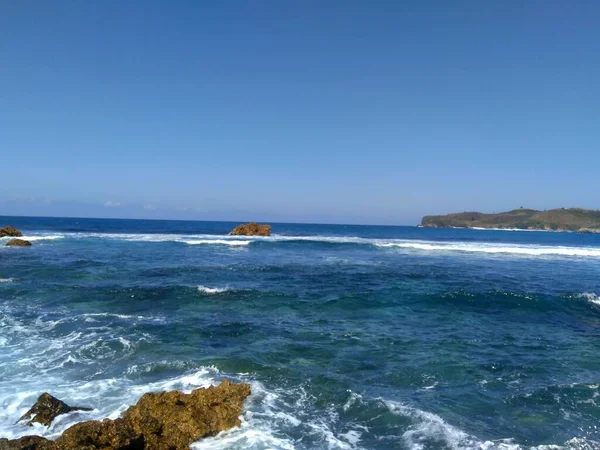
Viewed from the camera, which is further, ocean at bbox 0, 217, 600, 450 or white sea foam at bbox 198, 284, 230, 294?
white sea foam at bbox 198, 284, 230, 294

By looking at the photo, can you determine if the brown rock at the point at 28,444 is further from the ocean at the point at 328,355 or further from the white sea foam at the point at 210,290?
the white sea foam at the point at 210,290

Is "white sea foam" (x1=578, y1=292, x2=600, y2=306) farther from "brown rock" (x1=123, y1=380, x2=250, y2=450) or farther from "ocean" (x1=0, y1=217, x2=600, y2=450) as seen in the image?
"brown rock" (x1=123, y1=380, x2=250, y2=450)

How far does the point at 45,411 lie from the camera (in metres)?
8.86

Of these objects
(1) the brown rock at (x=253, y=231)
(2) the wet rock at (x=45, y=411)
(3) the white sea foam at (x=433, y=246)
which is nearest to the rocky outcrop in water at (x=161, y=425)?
(2) the wet rock at (x=45, y=411)

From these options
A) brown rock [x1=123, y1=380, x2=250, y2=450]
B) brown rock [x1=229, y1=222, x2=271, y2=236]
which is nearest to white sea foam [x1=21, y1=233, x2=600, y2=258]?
brown rock [x1=229, y1=222, x2=271, y2=236]

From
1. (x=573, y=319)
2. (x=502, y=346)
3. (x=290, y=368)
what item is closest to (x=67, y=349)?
(x=290, y=368)

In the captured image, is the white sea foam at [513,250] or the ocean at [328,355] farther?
the white sea foam at [513,250]

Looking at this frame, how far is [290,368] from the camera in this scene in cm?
1227

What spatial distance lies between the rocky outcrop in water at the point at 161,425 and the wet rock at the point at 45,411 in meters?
1.83

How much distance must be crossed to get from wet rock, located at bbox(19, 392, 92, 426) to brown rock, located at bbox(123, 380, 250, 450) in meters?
1.80

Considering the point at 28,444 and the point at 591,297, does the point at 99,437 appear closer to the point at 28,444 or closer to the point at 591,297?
the point at 28,444

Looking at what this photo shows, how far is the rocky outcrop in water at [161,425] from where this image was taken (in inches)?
274

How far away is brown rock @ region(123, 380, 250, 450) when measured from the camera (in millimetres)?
7771

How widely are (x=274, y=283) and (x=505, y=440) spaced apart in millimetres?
18520
